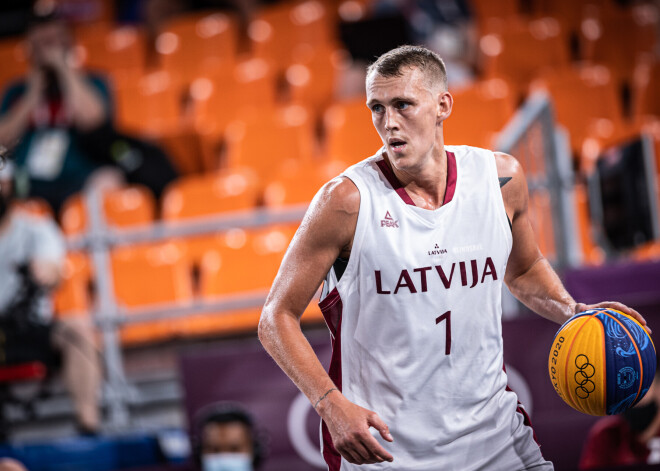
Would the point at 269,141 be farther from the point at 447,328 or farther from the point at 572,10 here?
the point at 447,328

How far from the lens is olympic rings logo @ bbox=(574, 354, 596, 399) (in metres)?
2.53

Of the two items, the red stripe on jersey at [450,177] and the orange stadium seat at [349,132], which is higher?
the orange stadium seat at [349,132]

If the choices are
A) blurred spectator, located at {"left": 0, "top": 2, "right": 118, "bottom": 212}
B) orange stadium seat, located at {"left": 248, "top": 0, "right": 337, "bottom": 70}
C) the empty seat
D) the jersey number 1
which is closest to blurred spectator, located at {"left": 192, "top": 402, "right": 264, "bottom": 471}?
the jersey number 1

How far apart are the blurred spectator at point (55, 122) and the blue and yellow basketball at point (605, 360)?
16.7 ft

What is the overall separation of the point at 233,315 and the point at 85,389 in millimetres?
1314

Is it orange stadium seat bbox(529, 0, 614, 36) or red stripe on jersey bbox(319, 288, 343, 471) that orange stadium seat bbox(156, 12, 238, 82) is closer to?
orange stadium seat bbox(529, 0, 614, 36)

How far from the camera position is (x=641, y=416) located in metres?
3.97

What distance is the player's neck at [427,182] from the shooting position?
2576 millimetres

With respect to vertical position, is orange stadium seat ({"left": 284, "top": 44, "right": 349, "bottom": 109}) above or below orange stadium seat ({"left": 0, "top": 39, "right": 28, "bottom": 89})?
below

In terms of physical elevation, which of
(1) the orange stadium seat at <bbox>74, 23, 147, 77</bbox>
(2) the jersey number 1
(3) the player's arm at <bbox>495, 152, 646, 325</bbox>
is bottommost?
(2) the jersey number 1

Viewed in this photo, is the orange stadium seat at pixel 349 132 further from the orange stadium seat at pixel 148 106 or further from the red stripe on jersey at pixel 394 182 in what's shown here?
the red stripe on jersey at pixel 394 182

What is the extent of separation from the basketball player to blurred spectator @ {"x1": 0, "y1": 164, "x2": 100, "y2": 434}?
2.89m

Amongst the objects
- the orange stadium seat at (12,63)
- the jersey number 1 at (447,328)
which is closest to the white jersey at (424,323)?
the jersey number 1 at (447,328)

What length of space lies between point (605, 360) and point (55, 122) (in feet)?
18.1
